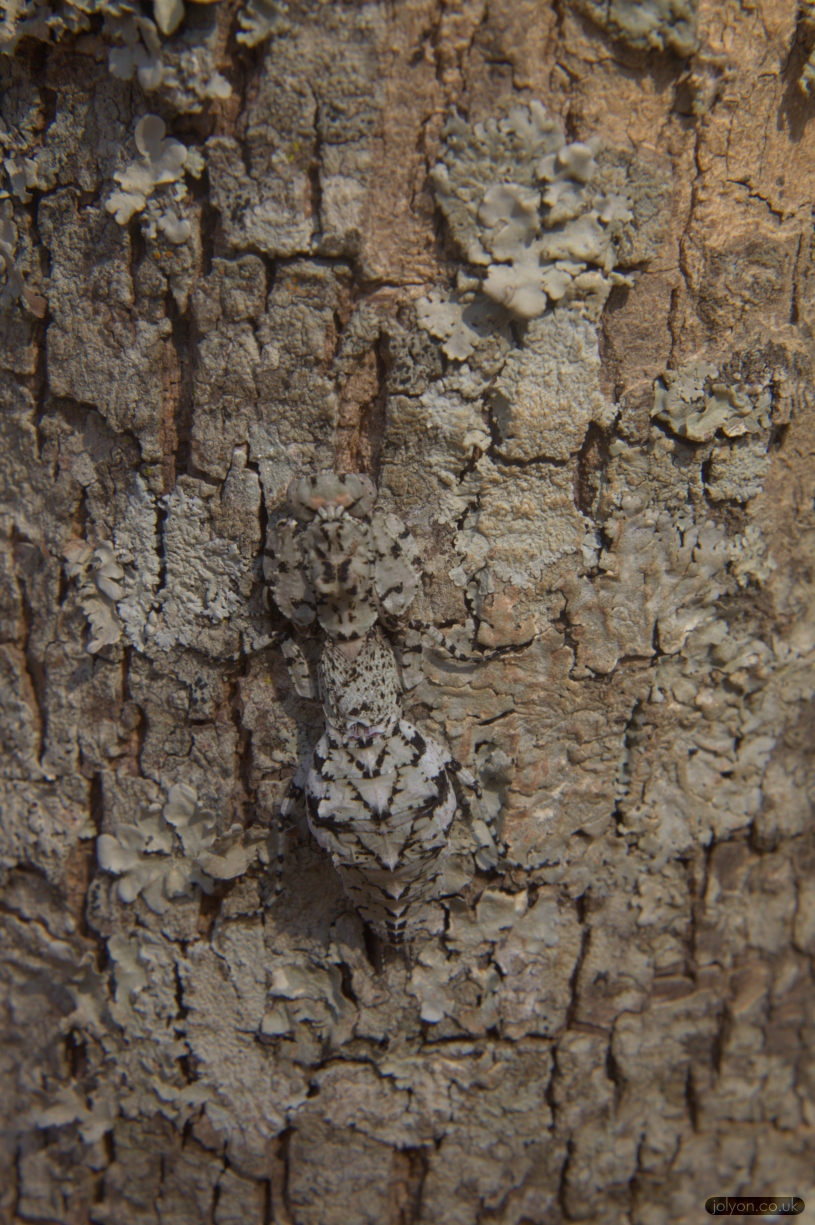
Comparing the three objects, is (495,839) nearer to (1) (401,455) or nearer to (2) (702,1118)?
(1) (401,455)

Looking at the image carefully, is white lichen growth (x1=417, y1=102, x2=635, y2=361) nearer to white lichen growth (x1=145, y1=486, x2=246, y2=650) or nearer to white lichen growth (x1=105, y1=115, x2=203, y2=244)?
white lichen growth (x1=105, y1=115, x2=203, y2=244)

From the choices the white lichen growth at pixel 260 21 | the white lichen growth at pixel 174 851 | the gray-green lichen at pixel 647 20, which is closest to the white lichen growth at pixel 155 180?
the white lichen growth at pixel 260 21

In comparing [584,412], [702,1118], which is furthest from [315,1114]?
[584,412]

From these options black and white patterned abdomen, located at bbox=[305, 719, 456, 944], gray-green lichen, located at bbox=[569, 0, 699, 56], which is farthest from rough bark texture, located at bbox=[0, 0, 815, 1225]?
black and white patterned abdomen, located at bbox=[305, 719, 456, 944]

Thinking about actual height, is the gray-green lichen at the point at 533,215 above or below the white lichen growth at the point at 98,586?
above

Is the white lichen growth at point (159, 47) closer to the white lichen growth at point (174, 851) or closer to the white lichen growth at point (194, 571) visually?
the white lichen growth at point (194, 571)

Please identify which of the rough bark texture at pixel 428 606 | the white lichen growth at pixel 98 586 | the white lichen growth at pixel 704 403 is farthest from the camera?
the white lichen growth at pixel 98 586

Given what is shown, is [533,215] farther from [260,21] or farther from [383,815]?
[383,815]
